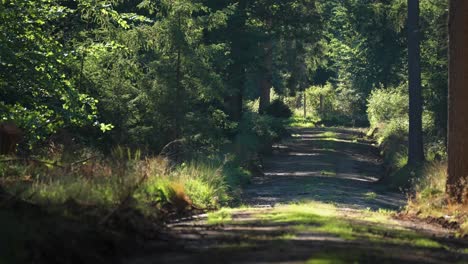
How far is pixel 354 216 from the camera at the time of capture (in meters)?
16.3

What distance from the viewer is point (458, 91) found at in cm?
1977

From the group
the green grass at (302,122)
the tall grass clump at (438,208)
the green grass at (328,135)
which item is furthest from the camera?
the green grass at (302,122)

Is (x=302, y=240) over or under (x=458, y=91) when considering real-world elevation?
under

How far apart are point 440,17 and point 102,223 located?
28.1m

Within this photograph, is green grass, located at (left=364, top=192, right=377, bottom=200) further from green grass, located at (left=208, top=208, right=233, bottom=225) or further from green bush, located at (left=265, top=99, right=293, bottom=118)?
green bush, located at (left=265, top=99, right=293, bottom=118)

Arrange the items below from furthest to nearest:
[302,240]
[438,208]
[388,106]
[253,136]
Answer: [388,106]
[253,136]
[438,208]
[302,240]

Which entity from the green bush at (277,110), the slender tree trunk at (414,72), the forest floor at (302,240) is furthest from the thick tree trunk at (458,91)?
the green bush at (277,110)

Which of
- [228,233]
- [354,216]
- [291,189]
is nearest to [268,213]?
[354,216]

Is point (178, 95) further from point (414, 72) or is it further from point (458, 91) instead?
point (414, 72)

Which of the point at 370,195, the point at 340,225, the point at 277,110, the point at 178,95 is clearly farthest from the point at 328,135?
the point at 340,225

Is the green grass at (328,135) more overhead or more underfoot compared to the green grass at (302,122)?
more underfoot

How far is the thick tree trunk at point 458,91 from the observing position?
19.5 m

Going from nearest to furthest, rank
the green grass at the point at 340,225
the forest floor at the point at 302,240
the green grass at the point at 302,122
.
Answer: the forest floor at the point at 302,240 < the green grass at the point at 340,225 < the green grass at the point at 302,122

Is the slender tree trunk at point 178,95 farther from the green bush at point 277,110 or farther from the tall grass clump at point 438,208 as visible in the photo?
the green bush at point 277,110
